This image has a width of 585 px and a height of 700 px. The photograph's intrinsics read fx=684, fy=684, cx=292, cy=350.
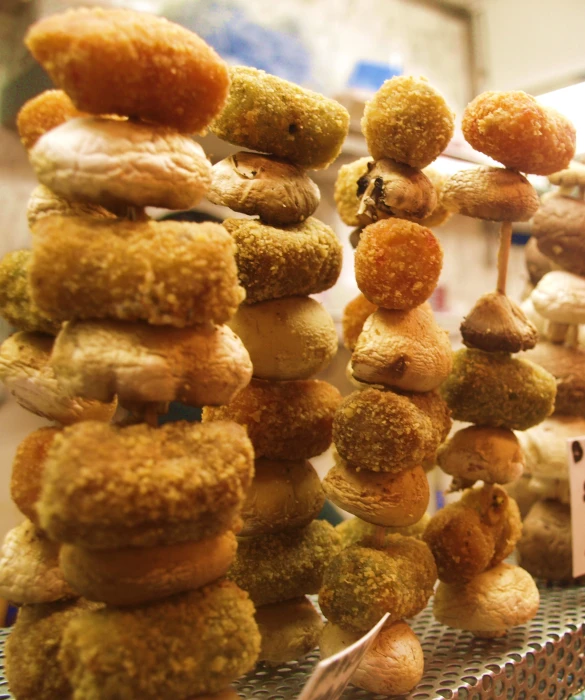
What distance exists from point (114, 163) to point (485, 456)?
0.56 metres

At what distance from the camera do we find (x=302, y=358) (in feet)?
2.46

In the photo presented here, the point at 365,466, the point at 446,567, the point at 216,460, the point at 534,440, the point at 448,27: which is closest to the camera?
the point at 216,460

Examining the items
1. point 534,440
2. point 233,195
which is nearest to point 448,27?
point 534,440

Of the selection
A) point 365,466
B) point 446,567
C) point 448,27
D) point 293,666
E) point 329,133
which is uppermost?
point 448,27

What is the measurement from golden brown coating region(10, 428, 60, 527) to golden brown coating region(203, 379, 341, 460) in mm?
191

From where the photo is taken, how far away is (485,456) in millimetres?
832

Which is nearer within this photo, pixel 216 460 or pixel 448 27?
pixel 216 460

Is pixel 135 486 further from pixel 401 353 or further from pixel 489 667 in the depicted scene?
pixel 489 667

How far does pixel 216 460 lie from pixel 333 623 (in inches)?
12.1

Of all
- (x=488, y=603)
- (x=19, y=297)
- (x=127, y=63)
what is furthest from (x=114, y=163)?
(x=488, y=603)

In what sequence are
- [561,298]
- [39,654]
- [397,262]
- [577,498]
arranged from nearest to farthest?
[39,654], [397,262], [577,498], [561,298]

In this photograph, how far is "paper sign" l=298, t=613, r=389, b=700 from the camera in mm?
541

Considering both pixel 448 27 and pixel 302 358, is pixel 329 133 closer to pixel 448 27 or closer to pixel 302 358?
pixel 302 358

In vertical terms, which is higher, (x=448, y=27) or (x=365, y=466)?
(x=448, y=27)
